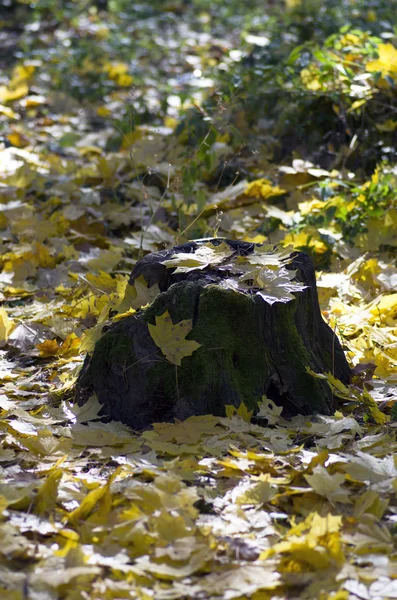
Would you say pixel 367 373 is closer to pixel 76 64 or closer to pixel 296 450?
pixel 296 450

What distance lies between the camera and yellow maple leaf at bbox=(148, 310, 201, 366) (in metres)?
2.76

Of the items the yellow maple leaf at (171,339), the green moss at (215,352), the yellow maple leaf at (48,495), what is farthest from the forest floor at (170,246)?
the yellow maple leaf at (171,339)

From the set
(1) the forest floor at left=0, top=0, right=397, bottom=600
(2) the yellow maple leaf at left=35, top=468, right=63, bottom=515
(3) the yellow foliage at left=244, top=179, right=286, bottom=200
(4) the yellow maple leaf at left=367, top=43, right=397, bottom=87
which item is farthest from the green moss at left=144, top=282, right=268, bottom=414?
(4) the yellow maple leaf at left=367, top=43, right=397, bottom=87

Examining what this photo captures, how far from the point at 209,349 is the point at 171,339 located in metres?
0.15

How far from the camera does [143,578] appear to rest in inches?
77.1

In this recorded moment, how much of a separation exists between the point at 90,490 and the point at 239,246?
122 centimetres

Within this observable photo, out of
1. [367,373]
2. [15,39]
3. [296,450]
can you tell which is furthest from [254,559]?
[15,39]

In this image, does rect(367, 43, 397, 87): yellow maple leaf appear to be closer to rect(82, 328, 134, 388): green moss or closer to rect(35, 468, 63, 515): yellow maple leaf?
rect(82, 328, 134, 388): green moss

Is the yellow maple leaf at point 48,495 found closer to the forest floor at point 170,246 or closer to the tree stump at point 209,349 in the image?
the forest floor at point 170,246

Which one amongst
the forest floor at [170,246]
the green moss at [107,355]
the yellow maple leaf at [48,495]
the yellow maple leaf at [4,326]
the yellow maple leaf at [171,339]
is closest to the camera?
the forest floor at [170,246]

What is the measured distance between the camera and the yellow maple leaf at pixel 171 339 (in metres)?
2.76

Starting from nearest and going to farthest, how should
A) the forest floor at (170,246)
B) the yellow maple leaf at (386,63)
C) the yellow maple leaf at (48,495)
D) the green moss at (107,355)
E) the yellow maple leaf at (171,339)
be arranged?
the forest floor at (170,246)
the yellow maple leaf at (48,495)
the yellow maple leaf at (171,339)
the green moss at (107,355)
the yellow maple leaf at (386,63)

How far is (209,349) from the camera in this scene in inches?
112

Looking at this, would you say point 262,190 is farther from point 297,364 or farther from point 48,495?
point 48,495
